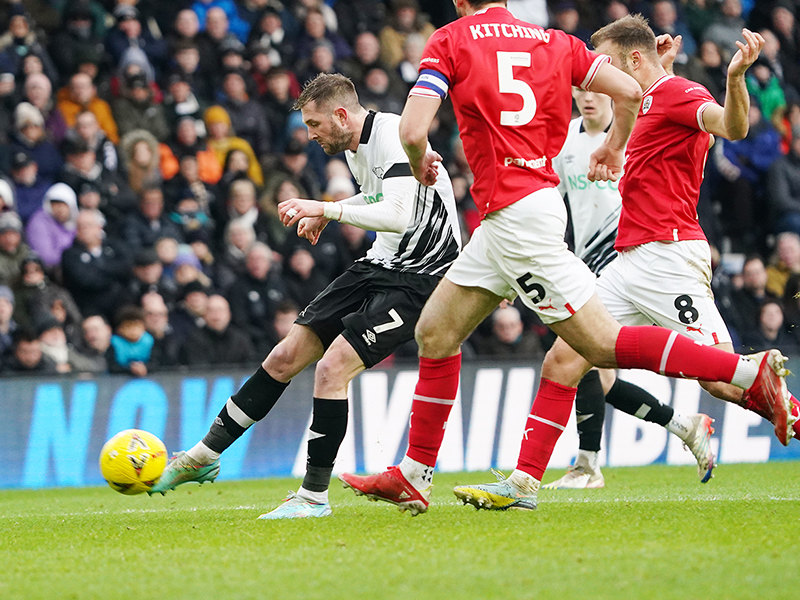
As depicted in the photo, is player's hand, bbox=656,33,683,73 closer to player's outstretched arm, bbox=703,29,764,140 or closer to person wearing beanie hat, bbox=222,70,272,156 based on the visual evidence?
player's outstretched arm, bbox=703,29,764,140

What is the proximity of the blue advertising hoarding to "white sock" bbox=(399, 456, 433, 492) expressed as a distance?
4.30 m

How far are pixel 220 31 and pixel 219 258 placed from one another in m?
3.12

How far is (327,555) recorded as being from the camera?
429 cm

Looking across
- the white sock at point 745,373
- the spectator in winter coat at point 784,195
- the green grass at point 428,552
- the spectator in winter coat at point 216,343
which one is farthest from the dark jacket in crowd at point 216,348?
the spectator in winter coat at point 784,195

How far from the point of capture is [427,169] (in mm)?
5043

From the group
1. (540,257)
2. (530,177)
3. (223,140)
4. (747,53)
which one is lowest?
(540,257)

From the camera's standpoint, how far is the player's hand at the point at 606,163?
5359 millimetres

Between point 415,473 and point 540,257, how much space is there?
52.4 inches

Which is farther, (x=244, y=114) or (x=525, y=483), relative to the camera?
(x=244, y=114)

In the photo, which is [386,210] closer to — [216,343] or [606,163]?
[606,163]

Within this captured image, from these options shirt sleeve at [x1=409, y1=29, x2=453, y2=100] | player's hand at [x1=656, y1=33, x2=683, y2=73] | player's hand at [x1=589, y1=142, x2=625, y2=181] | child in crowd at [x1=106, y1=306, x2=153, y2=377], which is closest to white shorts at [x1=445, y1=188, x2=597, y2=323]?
player's hand at [x1=589, y1=142, x2=625, y2=181]

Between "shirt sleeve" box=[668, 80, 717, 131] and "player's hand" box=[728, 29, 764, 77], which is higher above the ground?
"player's hand" box=[728, 29, 764, 77]

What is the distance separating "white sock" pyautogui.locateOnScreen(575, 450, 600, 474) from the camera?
8.03 meters

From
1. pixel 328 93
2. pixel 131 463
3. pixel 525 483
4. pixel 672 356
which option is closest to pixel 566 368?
pixel 525 483
